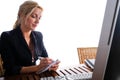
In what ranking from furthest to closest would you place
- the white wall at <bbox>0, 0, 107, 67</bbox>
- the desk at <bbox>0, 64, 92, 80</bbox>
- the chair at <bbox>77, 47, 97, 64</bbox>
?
the white wall at <bbox>0, 0, 107, 67</bbox> < the chair at <bbox>77, 47, 97, 64</bbox> < the desk at <bbox>0, 64, 92, 80</bbox>

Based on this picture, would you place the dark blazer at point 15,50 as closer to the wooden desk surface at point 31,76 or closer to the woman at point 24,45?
the woman at point 24,45

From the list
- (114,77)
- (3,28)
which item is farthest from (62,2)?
(114,77)

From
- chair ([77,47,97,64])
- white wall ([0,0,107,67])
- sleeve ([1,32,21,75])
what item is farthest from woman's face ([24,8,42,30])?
white wall ([0,0,107,67])

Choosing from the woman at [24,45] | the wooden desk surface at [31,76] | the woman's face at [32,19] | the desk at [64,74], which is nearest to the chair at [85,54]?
the woman at [24,45]

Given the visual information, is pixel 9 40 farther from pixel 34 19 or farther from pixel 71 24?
pixel 71 24

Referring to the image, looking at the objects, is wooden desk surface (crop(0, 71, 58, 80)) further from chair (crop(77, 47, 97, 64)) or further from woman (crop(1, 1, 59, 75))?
chair (crop(77, 47, 97, 64))

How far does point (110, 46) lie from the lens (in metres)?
0.58

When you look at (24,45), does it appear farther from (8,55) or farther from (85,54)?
(85,54)

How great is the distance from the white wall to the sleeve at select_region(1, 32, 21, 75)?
3.98 feet

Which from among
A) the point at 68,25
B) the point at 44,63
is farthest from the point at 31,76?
the point at 68,25

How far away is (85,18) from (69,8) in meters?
0.29

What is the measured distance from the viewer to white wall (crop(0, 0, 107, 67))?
284 cm

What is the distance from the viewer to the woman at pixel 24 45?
1326mm

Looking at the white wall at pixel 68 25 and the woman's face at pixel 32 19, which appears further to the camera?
A: the white wall at pixel 68 25
